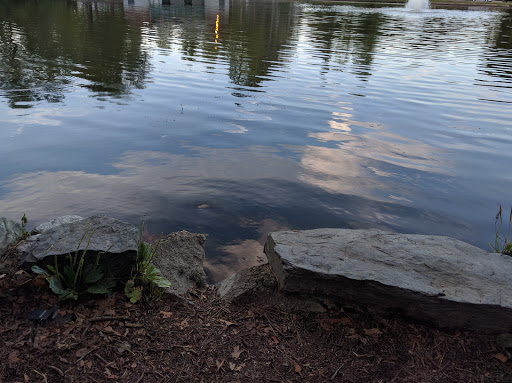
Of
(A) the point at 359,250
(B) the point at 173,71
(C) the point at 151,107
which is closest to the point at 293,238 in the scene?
(A) the point at 359,250

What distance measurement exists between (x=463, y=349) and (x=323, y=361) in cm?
115

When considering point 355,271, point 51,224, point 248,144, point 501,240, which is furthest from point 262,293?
point 248,144

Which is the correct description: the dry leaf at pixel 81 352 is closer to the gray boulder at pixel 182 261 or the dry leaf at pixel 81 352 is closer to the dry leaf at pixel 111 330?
the dry leaf at pixel 111 330

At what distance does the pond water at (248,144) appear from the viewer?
21.0ft

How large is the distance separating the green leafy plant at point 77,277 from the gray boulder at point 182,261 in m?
0.68

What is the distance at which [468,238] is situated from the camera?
5973 millimetres

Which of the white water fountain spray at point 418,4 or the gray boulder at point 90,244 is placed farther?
the white water fountain spray at point 418,4

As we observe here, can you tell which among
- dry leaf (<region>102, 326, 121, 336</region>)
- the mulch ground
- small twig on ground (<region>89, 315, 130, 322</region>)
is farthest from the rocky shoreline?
dry leaf (<region>102, 326, 121, 336</region>)

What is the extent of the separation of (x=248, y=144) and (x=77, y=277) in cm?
588

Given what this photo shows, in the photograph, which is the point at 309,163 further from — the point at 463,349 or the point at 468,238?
the point at 463,349

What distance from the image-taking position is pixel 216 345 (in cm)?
347

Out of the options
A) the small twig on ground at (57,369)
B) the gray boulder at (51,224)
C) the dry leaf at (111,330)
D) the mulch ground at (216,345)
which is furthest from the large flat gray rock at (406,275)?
the gray boulder at (51,224)

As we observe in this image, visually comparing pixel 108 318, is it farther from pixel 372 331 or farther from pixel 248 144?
pixel 248 144

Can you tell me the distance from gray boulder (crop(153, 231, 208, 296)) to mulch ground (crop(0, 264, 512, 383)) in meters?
0.60
